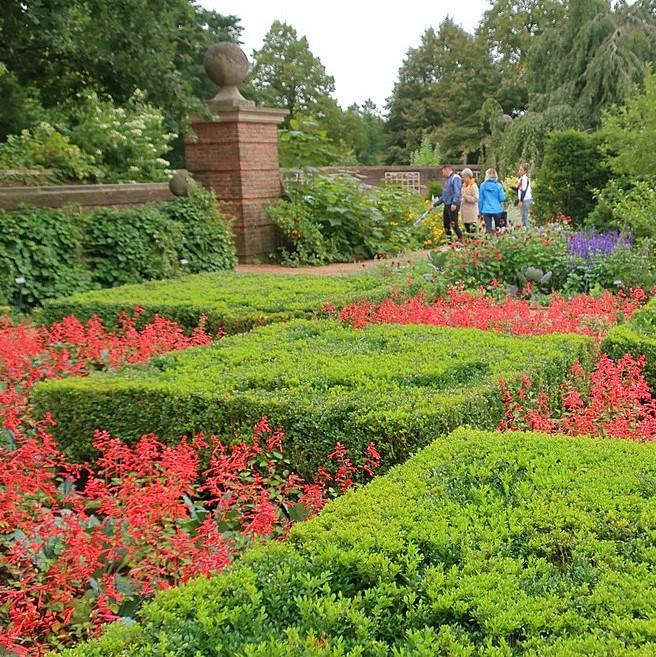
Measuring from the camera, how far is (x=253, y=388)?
14.8 ft

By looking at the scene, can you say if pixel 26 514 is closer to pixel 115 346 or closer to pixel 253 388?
pixel 253 388

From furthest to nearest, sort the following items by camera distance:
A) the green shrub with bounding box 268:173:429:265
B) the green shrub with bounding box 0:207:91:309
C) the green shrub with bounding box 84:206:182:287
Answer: the green shrub with bounding box 268:173:429:265, the green shrub with bounding box 84:206:182:287, the green shrub with bounding box 0:207:91:309

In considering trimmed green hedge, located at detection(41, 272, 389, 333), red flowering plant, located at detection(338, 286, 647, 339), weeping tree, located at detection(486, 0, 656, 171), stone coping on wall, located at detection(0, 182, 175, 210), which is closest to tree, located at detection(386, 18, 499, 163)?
weeping tree, located at detection(486, 0, 656, 171)

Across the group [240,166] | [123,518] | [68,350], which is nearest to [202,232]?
[240,166]

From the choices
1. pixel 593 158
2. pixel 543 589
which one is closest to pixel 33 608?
pixel 543 589

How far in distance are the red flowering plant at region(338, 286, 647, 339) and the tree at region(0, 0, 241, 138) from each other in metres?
4.98

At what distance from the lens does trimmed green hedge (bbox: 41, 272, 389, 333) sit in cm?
706

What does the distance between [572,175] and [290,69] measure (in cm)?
3419

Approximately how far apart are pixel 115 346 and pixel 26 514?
2876 millimetres

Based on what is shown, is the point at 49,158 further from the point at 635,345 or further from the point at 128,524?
the point at 128,524

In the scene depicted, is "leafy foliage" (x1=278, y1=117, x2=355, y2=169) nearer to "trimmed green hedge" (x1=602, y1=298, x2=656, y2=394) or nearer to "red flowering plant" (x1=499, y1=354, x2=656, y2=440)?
"trimmed green hedge" (x1=602, y1=298, x2=656, y2=394)

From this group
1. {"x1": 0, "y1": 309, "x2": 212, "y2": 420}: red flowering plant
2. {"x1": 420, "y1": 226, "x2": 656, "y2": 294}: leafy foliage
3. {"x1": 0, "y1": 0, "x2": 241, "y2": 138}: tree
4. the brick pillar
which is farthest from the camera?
the brick pillar

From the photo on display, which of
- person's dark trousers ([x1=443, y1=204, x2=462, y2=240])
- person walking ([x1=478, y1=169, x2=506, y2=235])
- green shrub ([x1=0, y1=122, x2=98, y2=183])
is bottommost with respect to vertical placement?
person's dark trousers ([x1=443, y1=204, x2=462, y2=240])

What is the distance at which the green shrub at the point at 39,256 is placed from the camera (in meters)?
9.50
